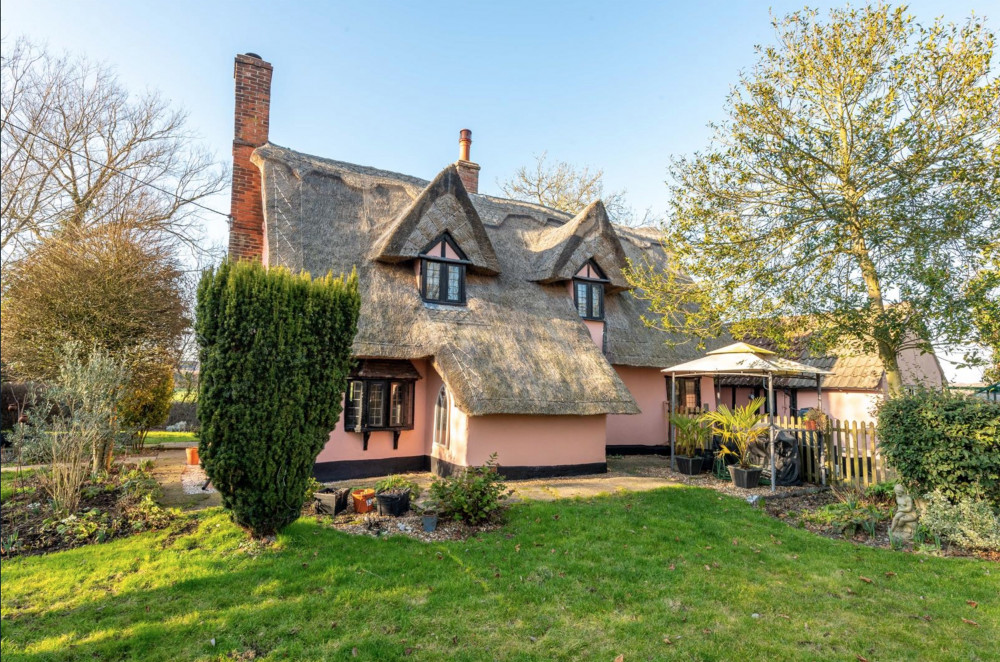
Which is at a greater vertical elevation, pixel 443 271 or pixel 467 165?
pixel 467 165

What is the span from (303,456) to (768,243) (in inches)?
369

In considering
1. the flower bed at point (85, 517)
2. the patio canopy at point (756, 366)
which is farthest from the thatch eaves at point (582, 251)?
the flower bed at point (85, 517)

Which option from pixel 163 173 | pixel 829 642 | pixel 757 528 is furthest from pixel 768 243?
pixel 163 173

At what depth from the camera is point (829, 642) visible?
13.4ft

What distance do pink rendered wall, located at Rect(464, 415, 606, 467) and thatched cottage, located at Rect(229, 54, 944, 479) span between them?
0.08 ft

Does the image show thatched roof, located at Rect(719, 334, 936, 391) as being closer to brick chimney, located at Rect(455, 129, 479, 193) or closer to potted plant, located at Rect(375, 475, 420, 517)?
brick chimney, located at Rect(455, 129, 479, 193)

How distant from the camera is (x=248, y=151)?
12.6 m

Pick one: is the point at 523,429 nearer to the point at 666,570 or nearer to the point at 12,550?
the point at 666,570

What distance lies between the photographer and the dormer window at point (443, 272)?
11375mm

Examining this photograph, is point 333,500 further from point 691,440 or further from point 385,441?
point 691,440

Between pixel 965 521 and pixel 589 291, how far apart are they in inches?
353

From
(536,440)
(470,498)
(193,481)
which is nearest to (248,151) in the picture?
(193,481)

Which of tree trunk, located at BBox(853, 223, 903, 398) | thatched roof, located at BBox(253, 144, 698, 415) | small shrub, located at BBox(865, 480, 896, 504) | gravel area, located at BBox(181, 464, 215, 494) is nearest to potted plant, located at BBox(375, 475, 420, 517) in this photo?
thatched roof, located at BBox(253, 144, 698, 415)

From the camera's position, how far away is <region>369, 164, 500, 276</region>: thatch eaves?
11.2 m
